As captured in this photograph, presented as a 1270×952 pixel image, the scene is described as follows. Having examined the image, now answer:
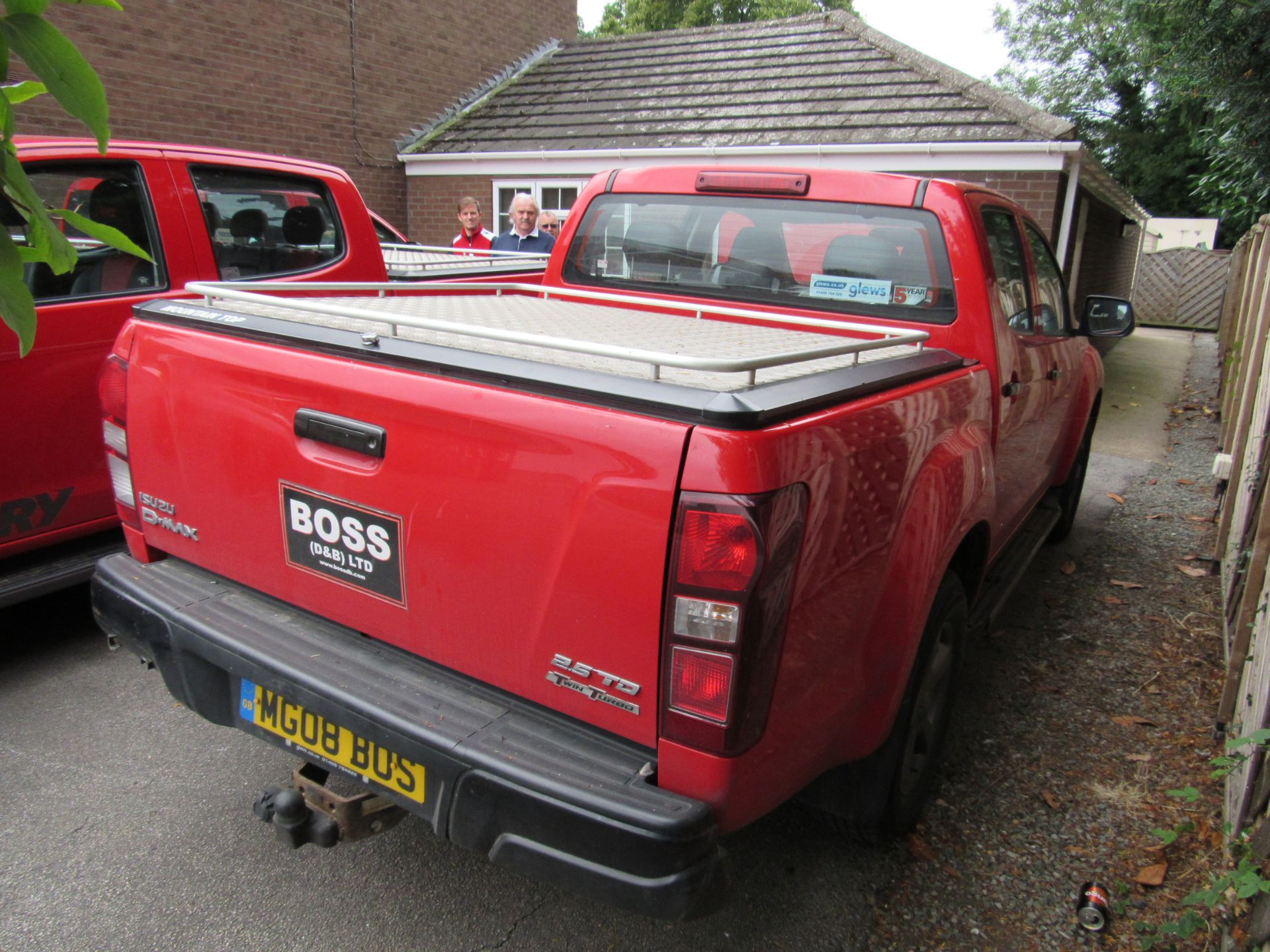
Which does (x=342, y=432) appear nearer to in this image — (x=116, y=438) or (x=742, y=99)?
(x=116, y=438)

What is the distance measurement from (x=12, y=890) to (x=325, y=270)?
3.32 meters

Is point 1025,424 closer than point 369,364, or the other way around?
point 369,364

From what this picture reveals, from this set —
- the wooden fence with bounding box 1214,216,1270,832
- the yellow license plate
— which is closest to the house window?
the wooden fence with bounding box 1214,216,1270,832

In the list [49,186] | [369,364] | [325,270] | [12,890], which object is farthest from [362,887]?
[325,270]

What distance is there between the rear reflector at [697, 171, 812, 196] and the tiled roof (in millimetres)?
7441

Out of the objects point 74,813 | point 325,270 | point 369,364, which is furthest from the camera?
point 325,270

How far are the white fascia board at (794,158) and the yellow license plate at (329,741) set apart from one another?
681 cm

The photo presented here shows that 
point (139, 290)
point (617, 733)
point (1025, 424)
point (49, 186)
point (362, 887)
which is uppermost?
point (49, 186)

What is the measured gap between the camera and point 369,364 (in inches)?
83.9

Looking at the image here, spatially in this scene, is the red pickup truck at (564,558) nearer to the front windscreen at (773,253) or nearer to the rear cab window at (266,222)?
the front windscreen at (773,253)

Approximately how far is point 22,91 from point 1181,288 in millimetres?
24377

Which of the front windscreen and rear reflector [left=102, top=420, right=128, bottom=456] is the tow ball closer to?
rear reflector [left=102, top=420, right=128, bottom=456]

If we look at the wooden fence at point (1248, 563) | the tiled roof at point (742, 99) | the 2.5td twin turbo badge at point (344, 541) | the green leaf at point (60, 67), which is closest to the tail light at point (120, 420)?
the 2.5td twin turbo badge at point (344, 541)

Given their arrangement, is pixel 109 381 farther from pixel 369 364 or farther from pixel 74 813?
pixel 74 813
